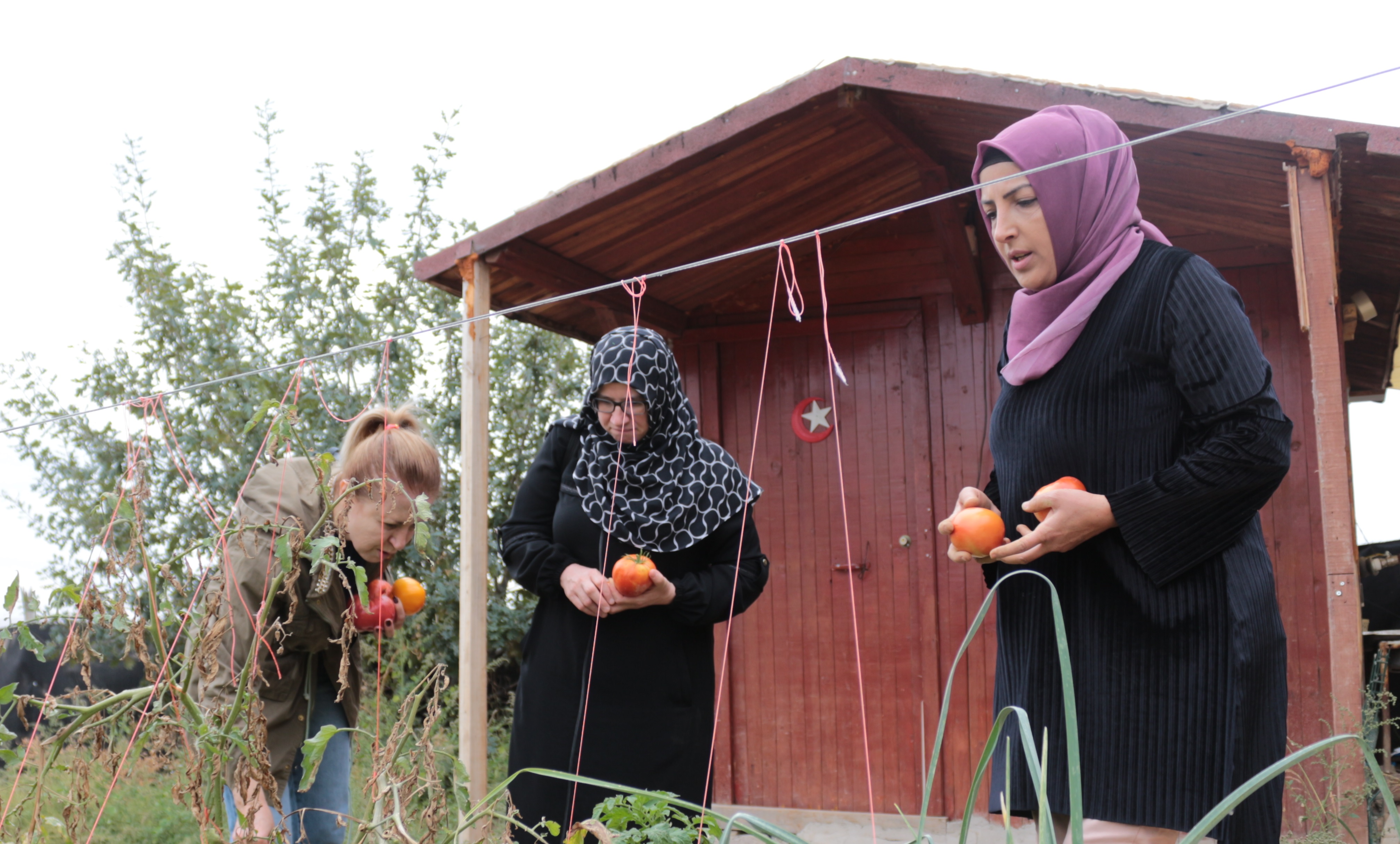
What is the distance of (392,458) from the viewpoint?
7.45ft

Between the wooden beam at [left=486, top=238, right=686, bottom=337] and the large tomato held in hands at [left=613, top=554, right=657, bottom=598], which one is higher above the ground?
the wooden beam at [left=486, top=238, right=686, bottom=337]

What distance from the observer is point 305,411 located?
21.2ft

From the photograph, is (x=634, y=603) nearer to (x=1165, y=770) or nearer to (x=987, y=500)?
(x=987, y=500)

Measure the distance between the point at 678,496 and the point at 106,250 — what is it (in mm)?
5775

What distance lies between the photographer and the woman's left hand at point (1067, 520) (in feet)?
5.07

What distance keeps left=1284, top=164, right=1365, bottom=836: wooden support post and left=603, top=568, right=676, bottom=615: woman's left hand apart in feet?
6.16

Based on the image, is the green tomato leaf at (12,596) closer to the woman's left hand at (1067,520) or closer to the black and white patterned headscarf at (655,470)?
the woman's left hand at (1067,520)

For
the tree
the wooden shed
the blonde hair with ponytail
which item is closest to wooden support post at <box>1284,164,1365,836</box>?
the wooden shed

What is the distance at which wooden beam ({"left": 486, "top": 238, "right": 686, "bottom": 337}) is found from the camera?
4.18m

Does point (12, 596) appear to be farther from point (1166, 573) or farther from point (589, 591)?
point (1166, 573)

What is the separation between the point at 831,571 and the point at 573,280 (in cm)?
197

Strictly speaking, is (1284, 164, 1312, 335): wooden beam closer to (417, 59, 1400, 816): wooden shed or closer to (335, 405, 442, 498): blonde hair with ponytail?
(417, 59, 1400, 816): wooden shed

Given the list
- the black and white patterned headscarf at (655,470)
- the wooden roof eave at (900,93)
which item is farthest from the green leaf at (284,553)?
the wooden roof eave at (900,93)

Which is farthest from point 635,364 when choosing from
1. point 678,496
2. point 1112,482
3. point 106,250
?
point 106,250
